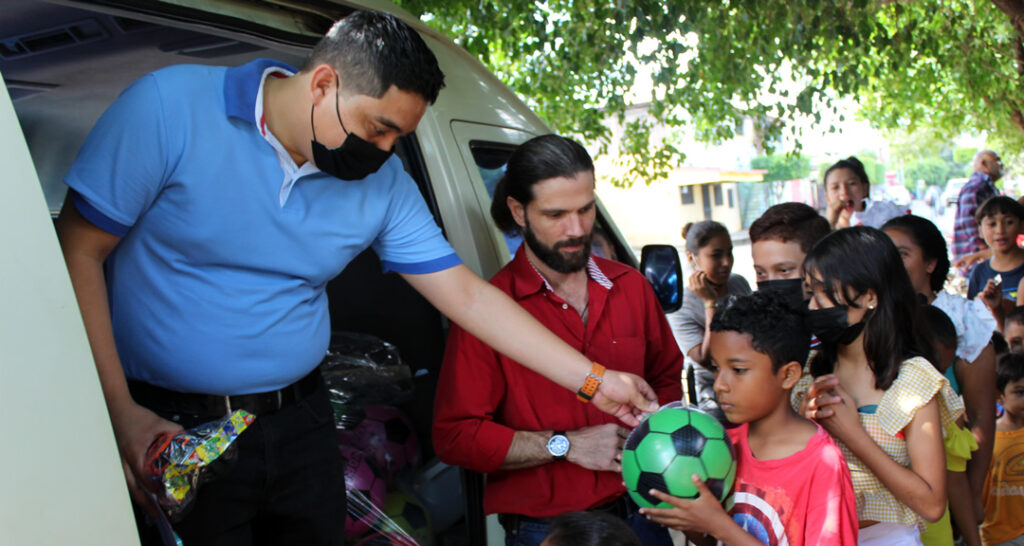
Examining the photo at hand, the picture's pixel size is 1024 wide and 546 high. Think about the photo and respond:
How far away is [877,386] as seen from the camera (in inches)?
102

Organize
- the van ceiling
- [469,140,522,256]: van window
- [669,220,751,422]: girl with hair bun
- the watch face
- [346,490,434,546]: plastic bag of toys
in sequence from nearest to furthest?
the watch face
the van ceiling
[346,490,434,546]: plastic bag of toys
[469,140,522,256]: van window
[669,220,751,422]: girl with hair bun

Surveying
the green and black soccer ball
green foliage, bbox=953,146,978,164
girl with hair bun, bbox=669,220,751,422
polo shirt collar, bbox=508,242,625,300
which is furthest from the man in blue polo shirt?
green foliage, bbox=953,146,978,164

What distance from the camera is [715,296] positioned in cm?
481

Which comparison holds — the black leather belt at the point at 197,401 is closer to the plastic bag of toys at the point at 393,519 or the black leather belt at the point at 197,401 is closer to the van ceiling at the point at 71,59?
the plastic bag of toys at the point at 393,519

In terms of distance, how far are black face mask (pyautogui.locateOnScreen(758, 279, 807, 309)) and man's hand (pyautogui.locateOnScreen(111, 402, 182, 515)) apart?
5.70 ft

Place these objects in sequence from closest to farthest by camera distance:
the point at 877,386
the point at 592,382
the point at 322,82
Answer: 1. the point at 322,82
2. the point at 592,382
3. the point at 877,386

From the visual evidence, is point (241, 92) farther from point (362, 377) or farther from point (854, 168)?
point (854, 168)

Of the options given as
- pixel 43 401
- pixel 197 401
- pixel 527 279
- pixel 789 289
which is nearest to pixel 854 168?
pixel 789 289

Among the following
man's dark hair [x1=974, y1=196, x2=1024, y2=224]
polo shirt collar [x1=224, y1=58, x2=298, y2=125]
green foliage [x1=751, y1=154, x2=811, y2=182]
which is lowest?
green foliage [x1=751, y1=154, x2=811, y2=182]

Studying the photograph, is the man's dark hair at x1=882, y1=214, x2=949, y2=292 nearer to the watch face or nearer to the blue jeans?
the blue jeans

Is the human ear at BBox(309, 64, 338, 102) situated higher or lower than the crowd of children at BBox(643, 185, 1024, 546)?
higher

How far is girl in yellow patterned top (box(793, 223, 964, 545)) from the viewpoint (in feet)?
7.89

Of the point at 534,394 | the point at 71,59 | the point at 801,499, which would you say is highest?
the point at 71,59

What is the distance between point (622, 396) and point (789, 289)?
3.02 ft
